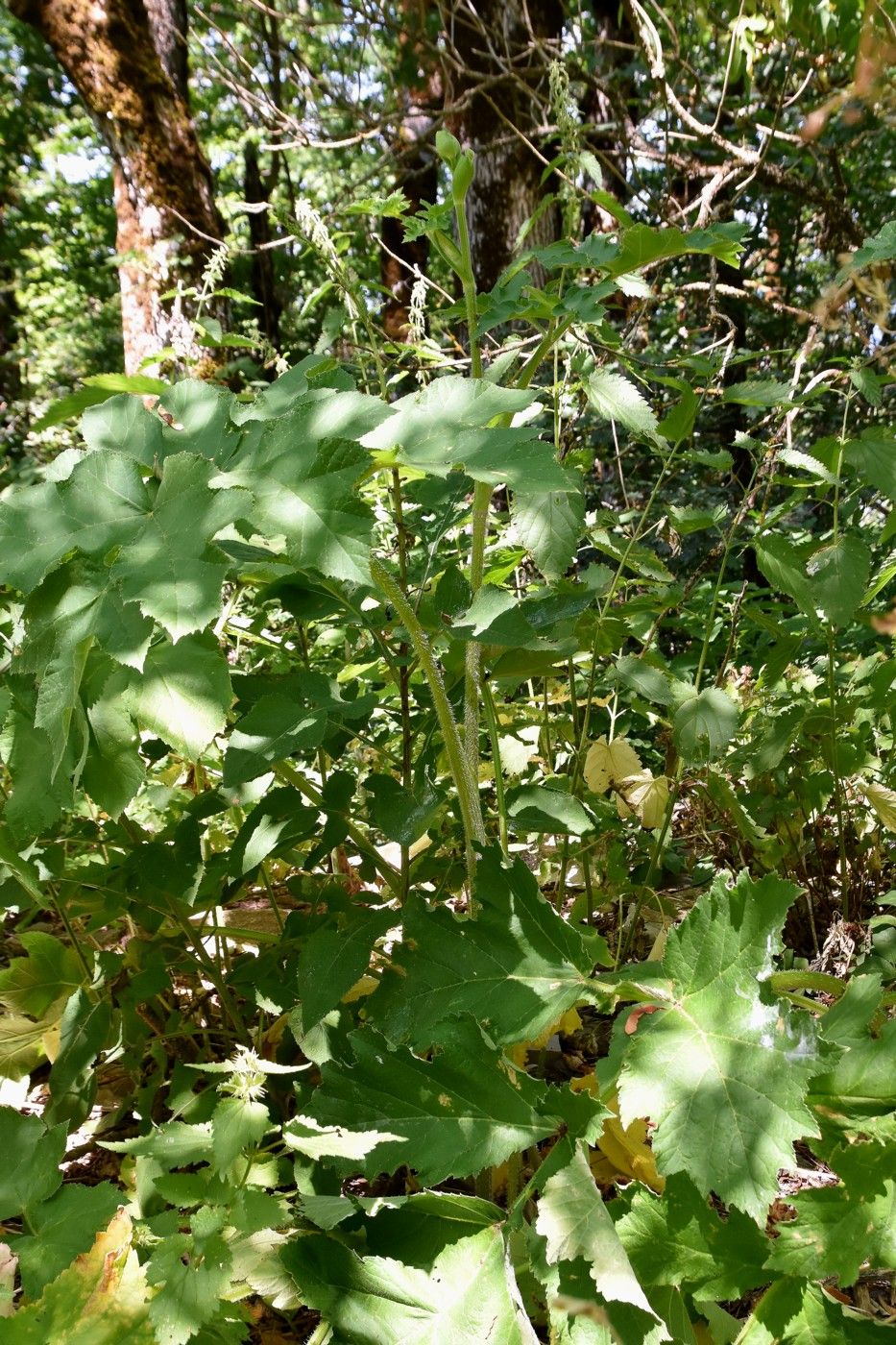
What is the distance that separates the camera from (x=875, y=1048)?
31.4 inches

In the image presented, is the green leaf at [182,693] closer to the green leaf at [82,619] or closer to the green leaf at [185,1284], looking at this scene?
the green leaf at [82,619]

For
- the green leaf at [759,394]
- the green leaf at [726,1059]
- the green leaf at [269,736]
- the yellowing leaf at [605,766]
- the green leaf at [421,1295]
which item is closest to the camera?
the green leaf at [726,1059]

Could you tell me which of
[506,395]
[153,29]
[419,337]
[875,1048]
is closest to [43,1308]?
[875,1048]

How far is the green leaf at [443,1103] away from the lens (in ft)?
2.85

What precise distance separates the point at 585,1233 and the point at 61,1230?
0.55 metres

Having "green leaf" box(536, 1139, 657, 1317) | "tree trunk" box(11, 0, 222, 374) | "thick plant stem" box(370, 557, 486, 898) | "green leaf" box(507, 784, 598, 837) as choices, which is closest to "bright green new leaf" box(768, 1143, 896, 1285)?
"green leaf" box(536, 1139, 657, 1317)

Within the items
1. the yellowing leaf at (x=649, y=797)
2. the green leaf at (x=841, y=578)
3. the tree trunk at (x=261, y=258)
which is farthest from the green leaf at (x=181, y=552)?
the tree trunk at (x=261, y=258)

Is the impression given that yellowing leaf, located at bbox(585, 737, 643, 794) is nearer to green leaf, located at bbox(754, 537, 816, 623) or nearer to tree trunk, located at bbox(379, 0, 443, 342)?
green leaf, located at bbox(754, 537, 816, 623)

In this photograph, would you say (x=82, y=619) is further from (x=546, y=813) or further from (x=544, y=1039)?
(x=544, y=1039)

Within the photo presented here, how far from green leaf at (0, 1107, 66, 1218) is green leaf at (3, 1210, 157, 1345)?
0.11 m

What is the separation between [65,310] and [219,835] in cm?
1347

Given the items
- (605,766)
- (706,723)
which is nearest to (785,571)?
(706,723)

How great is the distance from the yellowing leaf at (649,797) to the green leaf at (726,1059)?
3.07 ft

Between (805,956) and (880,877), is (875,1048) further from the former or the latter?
(880,877)
